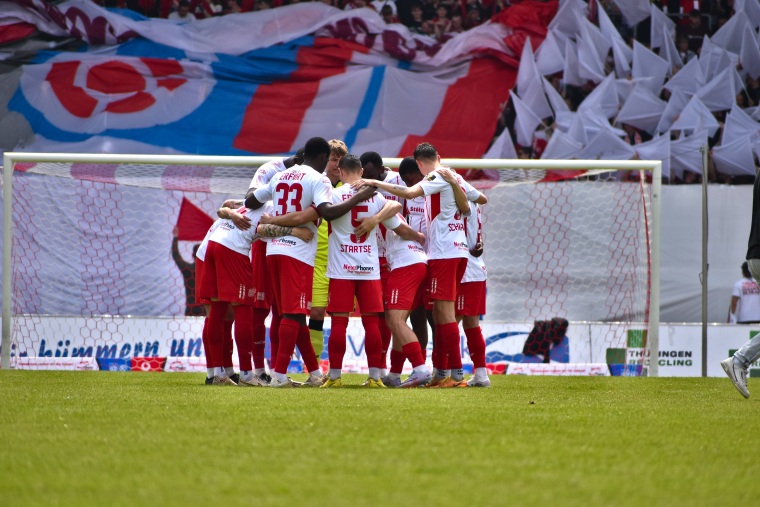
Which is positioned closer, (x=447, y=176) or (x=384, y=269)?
(x=447, y=176)

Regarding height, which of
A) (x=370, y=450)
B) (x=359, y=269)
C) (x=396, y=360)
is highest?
(x=359, y=269)

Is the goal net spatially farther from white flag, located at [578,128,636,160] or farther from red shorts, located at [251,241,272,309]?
red shorts, located at [251,241,272,309]

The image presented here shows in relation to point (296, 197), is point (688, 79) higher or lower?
higher

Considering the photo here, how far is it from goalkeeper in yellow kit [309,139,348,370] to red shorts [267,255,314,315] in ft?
2.53

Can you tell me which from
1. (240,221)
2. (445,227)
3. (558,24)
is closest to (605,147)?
(558,24)

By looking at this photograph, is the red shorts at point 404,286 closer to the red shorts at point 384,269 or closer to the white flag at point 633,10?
the red shorts at point 384,269

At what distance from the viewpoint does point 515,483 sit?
336 centimetres

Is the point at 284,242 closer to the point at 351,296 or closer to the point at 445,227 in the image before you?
the point at 351,296

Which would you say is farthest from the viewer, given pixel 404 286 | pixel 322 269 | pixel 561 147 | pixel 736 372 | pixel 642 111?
pixel 642 111

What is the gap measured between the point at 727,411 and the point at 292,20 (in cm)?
1338

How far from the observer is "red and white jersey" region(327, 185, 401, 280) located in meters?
7.74

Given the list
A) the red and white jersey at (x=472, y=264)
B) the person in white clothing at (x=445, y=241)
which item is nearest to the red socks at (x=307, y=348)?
the person in white clothing at (x=445, y=241)

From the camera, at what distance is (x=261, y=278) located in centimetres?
845

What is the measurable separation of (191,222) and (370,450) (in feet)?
35.7
